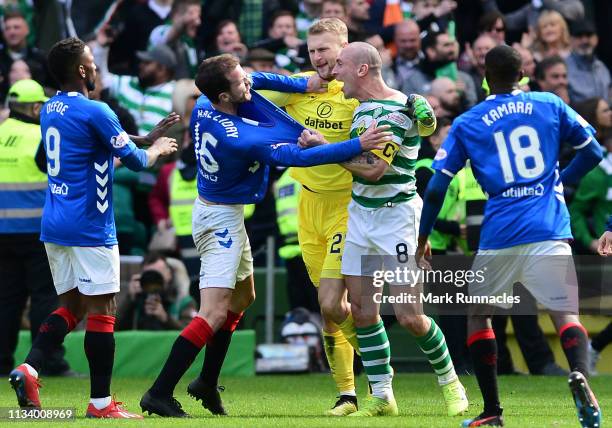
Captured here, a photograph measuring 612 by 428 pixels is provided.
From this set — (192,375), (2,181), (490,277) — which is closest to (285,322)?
(192,375)

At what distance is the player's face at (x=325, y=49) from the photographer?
967 cm

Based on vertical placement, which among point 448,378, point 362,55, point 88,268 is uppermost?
point 362,55

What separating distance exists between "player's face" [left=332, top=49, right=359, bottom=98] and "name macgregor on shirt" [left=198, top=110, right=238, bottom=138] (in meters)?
0.79

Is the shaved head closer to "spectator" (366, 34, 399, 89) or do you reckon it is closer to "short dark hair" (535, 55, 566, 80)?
"spectator" (366, 34, 399, 89)

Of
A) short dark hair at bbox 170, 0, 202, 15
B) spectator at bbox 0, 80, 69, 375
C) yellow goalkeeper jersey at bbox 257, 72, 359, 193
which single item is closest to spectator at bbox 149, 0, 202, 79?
short dark hair at bbox 170, 0, 202, 15

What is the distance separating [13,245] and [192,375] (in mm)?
2152

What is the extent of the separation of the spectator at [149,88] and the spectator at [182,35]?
380mm

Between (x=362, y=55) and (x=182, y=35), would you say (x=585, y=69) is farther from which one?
(x=362, y=55)

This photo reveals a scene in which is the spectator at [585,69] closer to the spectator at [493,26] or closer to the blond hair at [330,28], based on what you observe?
the spectator at [493,26]

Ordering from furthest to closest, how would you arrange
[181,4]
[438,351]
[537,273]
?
[181,4]
[438,351]
[537,273]

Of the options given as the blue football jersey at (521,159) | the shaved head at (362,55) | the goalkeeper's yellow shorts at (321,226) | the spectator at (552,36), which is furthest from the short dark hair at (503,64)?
the spectator at (552,36)

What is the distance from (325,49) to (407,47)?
6.74 metres

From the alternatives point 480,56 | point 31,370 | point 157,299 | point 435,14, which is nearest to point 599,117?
point 480,56

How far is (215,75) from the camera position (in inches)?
356
